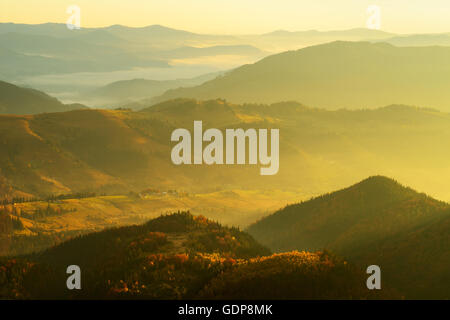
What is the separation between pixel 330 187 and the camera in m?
150

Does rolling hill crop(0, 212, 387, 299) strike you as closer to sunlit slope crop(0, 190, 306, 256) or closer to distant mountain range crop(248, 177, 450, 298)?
distant mountain range crop(248, 177, 450, 298)

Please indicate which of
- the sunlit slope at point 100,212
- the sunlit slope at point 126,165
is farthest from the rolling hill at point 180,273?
the sunlit slope at point 126,165

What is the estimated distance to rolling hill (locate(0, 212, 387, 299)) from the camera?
21859 mm

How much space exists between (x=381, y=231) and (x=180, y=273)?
56.8 feet

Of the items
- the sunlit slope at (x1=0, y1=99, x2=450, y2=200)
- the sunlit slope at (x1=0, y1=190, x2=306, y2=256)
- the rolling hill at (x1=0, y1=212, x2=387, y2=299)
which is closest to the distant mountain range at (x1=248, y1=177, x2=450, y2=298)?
the rolling hill at (x1=0, y1=212, x2=387, y2=299)

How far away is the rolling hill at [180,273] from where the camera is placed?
861 inches

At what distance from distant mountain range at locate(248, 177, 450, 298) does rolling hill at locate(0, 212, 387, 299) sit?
13.3 ft

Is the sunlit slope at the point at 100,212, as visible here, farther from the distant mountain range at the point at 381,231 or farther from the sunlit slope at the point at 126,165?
the sunlit slope at the point at 126,165

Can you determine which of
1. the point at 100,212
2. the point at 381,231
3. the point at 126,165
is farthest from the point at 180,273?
the point at 126,165

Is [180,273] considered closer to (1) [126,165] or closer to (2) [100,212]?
(2) [100,212]

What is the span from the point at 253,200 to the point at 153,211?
25730mm

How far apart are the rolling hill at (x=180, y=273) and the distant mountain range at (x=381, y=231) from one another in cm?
406
